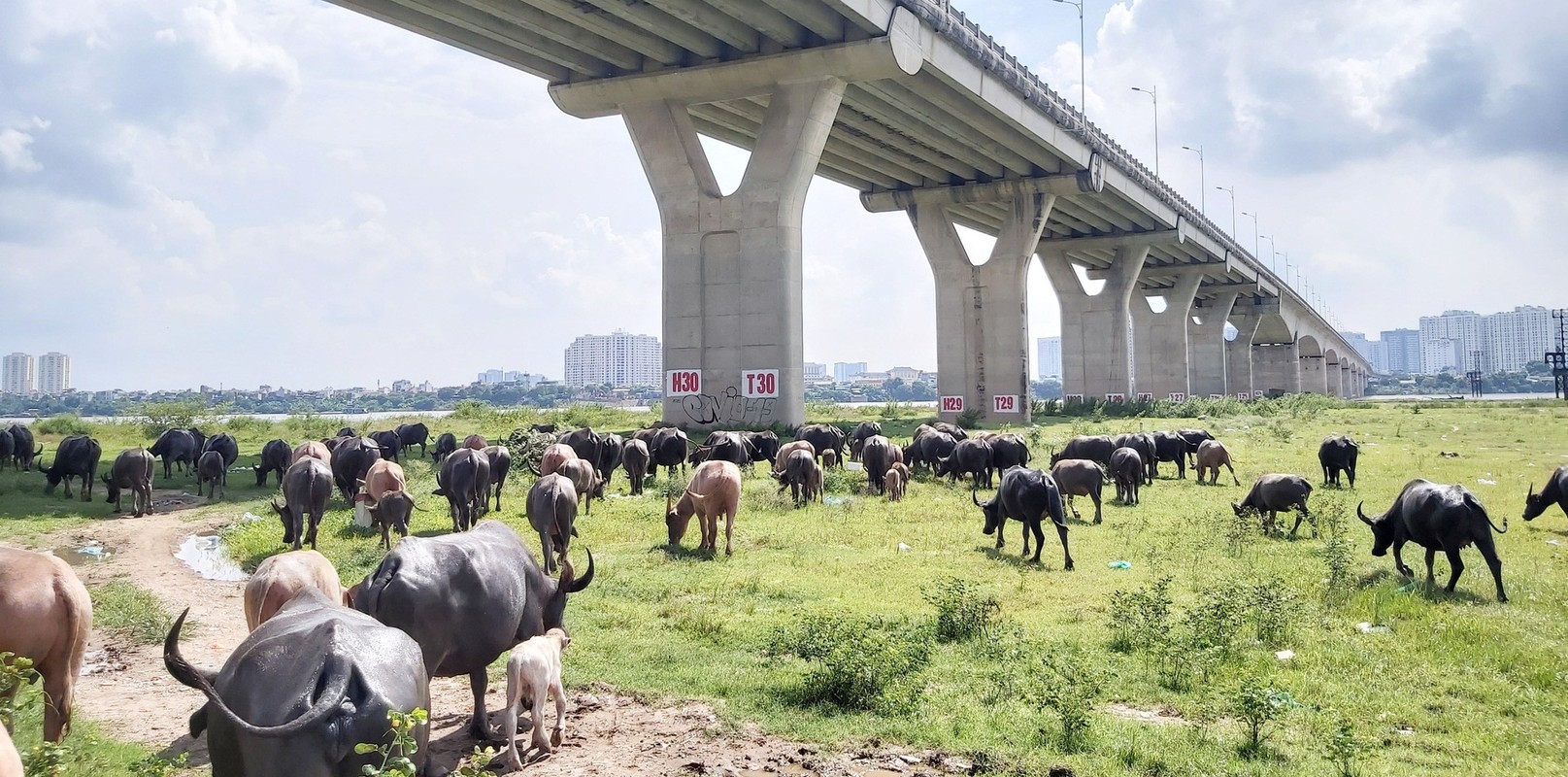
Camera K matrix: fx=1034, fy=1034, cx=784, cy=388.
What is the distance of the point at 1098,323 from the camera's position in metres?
72.4

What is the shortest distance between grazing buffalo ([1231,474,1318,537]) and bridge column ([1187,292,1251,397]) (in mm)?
89574

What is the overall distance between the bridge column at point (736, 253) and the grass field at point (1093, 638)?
17292 millimetres

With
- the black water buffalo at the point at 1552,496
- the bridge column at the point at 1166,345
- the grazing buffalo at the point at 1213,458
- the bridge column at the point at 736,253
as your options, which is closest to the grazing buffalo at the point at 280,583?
the black water buffalo at the point at 1552,496

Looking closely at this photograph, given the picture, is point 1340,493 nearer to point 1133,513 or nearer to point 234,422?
point 1133,513

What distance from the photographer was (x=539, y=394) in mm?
136750

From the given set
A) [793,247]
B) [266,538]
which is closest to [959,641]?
[266,538]

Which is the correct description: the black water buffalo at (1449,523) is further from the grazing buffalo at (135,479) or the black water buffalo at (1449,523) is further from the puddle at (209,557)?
the grazing buffalo at (135,479)

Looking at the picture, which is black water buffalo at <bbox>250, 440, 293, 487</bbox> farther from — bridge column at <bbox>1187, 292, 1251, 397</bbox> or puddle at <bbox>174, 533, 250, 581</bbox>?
bridge column at <bbox>1187, 292, 1251, 397</bbox>

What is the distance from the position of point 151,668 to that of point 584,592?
434 centimetres

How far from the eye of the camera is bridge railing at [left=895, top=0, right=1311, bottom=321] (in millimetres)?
34875

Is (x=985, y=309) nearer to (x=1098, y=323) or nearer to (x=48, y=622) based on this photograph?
(x=1098, y=323)

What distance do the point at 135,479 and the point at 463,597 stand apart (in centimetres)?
1726

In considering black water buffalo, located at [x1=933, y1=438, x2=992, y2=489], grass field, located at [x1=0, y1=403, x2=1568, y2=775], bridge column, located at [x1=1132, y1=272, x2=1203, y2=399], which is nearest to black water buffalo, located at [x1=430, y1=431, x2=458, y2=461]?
grass field, located at [x1=0, y1=403, x2=1568, y2=775]

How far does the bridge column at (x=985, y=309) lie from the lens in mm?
54688
